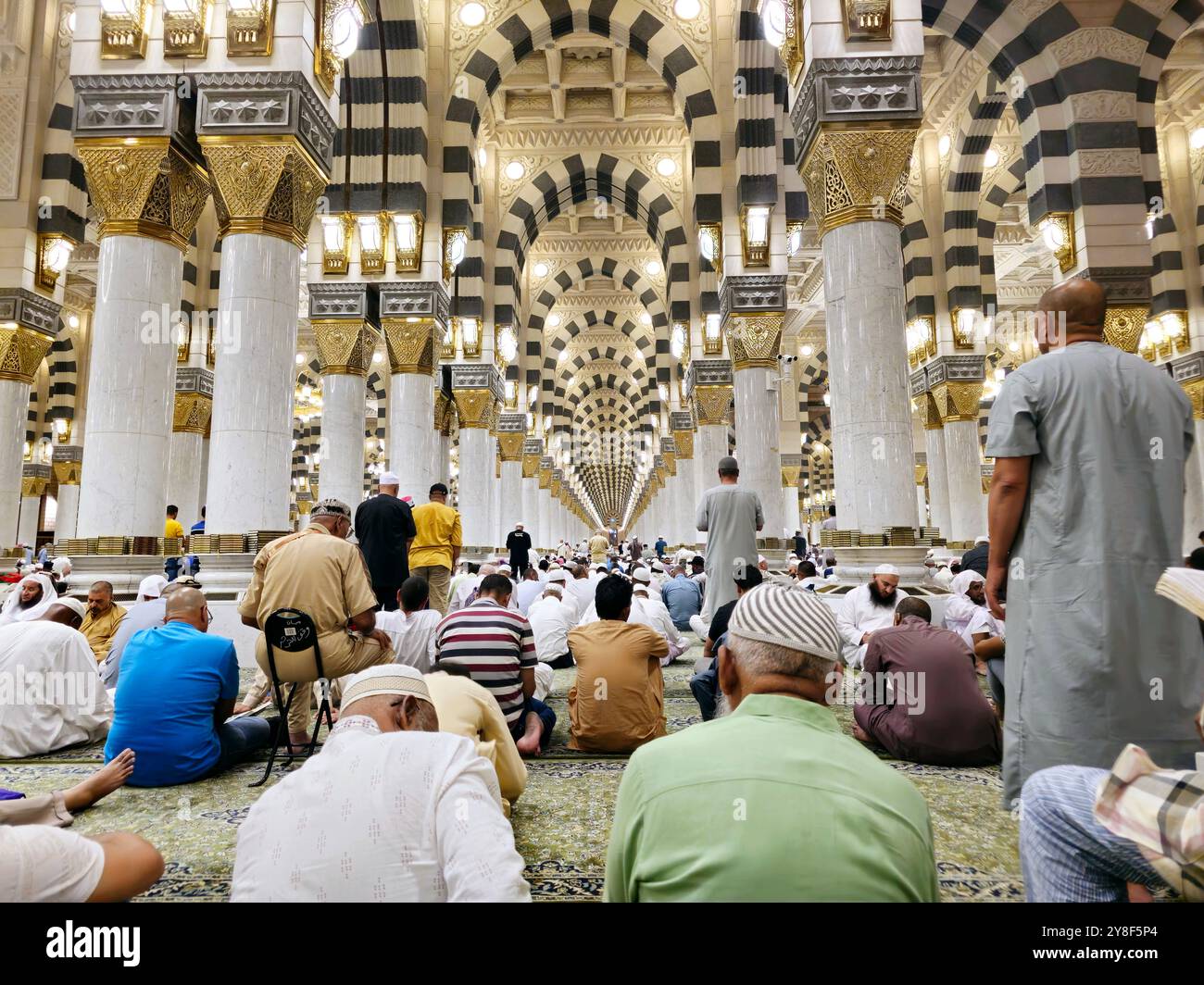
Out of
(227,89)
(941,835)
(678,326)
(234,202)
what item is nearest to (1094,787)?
(941,835)

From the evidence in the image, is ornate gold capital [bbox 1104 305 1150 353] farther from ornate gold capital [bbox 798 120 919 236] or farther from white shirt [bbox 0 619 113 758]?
white shirt [bbox 0 619 113 758]

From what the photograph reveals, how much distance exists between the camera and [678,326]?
47.4 ft

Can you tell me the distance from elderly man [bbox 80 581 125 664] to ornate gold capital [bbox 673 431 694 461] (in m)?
13.7

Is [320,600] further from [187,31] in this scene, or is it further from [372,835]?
[187,31]

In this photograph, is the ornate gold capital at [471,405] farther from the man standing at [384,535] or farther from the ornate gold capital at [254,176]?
the man standing at [384,535]

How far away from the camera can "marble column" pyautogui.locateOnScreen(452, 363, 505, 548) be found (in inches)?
468

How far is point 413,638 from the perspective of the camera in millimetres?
3676

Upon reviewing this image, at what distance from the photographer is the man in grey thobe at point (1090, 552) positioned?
67.8 inches

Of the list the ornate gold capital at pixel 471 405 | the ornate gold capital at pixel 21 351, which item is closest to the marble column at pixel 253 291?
the ornate gold capital at pixel 21 351

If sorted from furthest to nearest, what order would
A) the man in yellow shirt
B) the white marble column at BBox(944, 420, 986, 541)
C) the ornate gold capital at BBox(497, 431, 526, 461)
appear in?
the ornate gold capital at BBox(497, 431, 526, 461) < the white marble column at BBox(944, 420, 986, 541) < the man in yellow shirt

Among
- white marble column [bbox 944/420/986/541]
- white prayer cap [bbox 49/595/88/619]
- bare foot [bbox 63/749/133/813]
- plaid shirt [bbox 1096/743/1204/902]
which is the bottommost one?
bare foot [bbox 63/749/133/813]

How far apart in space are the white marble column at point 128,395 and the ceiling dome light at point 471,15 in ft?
22.8

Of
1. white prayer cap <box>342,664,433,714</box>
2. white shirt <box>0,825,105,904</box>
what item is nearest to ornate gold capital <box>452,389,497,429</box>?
white prayer cap <box>342,664,433,714</box>
